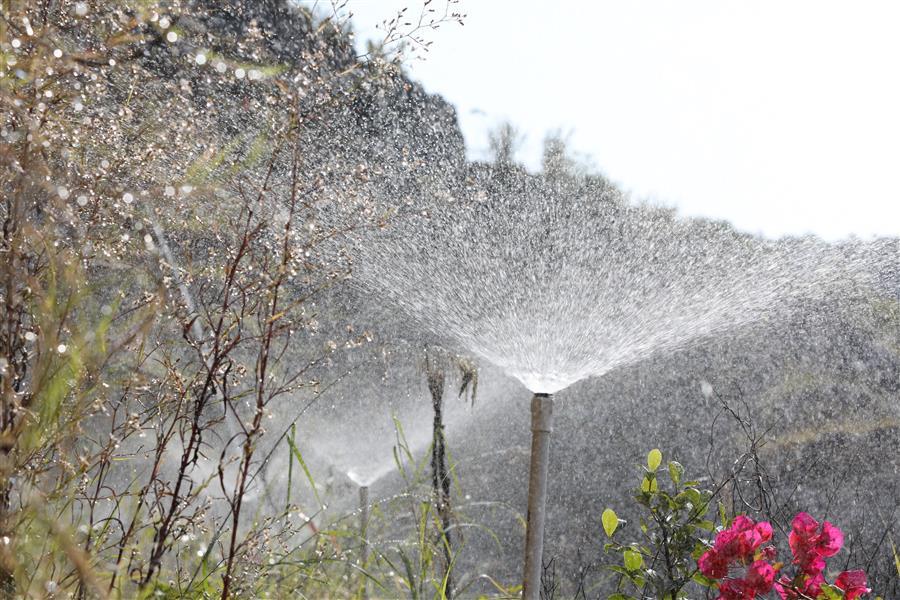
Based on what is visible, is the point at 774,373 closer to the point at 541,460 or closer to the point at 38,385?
the point at 541,460

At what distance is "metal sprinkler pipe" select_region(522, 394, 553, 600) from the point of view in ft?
4.68

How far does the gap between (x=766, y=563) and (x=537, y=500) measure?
42 centimetres

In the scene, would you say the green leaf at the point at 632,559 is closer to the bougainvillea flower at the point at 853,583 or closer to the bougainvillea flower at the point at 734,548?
the bougainvillea flower at the point at 734,548

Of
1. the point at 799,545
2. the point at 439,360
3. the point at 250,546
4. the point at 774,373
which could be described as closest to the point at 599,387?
the point at 774,373

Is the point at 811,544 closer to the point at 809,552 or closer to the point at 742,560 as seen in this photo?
the point at 809,552

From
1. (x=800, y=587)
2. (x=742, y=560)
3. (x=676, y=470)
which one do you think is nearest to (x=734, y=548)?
(x=742, y=560)

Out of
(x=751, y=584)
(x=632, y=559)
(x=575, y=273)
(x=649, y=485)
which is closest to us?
(x=751, y=584)

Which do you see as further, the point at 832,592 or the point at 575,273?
the point at 575,273

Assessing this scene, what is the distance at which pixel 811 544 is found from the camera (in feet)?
4.88

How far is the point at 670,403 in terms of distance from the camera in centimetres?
634

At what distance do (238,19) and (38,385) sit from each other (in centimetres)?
580

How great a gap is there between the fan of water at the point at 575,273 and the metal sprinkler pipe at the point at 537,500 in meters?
0.27

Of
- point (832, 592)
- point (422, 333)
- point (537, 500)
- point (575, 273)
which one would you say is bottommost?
point (832, 592)

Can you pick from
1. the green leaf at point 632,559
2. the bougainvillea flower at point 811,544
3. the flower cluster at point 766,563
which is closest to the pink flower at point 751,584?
the flower cluster at point 766,563
